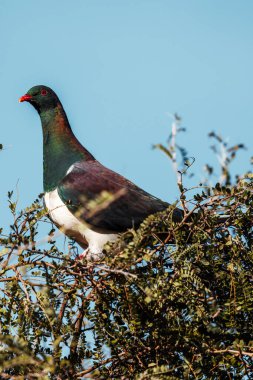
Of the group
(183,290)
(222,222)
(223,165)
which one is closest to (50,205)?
(222,222)

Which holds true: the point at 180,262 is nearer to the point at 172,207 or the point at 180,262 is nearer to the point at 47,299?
the point at 172,207

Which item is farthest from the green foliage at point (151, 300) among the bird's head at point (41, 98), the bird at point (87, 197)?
the bird's head at point (41, 98)

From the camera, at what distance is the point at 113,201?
574cm

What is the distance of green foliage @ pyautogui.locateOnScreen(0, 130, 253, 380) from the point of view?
3721 millimetres

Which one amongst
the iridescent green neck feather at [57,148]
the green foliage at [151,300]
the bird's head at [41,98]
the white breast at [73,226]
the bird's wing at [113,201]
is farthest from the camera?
the bird's head at [41,98]

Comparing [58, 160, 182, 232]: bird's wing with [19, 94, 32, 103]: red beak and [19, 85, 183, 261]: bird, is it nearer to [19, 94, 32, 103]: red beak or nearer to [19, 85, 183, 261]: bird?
[19, 85, 183, 261]: bird

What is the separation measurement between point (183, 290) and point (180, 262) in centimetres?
14

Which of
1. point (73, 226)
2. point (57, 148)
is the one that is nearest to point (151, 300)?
point (73, 226)

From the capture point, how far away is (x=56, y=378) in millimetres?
3434

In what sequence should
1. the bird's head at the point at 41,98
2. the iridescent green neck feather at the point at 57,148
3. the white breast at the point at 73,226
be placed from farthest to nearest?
the bird's head at the point at 41,98, the iridescent green neck feather at the point at 57,148, the white breast at the point at 73,226

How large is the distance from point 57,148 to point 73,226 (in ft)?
3.23

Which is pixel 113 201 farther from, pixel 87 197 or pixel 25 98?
pixel 25 98

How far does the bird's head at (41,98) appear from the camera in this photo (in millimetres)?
6852

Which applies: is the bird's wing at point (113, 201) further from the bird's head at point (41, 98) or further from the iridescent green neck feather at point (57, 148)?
the bird's head at point (41, 98)
